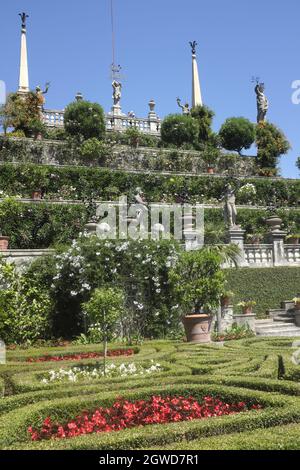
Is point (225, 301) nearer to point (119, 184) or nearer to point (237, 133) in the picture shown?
point (119, 184)

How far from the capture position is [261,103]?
130 feet

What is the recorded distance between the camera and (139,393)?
6.34 meters

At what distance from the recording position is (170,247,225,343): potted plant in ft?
40.5

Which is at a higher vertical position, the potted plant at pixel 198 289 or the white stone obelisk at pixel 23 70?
the white stone obelisk at pixel 23 70

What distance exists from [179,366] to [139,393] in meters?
2.10

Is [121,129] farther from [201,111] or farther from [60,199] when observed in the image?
[60,199]

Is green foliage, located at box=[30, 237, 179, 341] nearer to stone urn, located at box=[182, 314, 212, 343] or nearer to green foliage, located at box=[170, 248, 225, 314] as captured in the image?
green foliage, located at box=[170, 248, 225, 314]

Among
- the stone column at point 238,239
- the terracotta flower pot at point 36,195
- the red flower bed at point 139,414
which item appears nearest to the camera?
the red flower bed at point 139,414

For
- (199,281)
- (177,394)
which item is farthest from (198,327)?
(177,394)

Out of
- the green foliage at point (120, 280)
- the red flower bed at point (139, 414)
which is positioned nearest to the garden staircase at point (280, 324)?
the green foliage at point (120, 280)

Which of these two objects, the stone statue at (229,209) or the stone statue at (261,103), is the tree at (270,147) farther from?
the stone statue at (229,209)

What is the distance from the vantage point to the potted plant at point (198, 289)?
12.3 m

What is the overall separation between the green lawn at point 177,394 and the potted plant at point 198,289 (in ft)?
6.24

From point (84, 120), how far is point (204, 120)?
1014 centimetres
